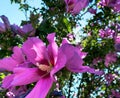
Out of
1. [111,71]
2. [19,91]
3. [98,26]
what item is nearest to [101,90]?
[111,71]

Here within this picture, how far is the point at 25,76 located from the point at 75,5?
919 mm

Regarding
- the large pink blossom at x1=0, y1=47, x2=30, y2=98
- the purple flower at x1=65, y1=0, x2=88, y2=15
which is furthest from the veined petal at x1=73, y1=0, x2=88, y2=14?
the large pink blossom at x1=0, y1=47, x2=30, y2=98

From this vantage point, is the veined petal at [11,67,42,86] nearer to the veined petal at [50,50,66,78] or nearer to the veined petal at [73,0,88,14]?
the veined petal at [50,50,66,78]

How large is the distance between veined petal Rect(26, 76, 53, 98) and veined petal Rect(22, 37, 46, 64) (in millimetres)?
93

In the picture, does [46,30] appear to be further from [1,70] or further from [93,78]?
[93,78]

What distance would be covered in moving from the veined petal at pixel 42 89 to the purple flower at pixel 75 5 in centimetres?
85

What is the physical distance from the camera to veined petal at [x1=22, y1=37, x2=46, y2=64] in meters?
1.05

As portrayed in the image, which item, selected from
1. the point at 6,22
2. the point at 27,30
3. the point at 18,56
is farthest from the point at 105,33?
the point at 18,56

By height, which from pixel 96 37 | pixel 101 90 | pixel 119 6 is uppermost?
pixel 119 6

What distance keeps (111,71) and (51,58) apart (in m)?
3.79

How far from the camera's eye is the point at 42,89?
3.04ft

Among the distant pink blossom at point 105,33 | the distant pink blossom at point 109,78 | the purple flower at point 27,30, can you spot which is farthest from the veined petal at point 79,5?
the distant pink blossom at point 109,78

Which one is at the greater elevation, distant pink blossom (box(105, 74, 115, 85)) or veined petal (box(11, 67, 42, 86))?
veined petal (box(11, 67, 42, 86))

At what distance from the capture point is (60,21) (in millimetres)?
2109
